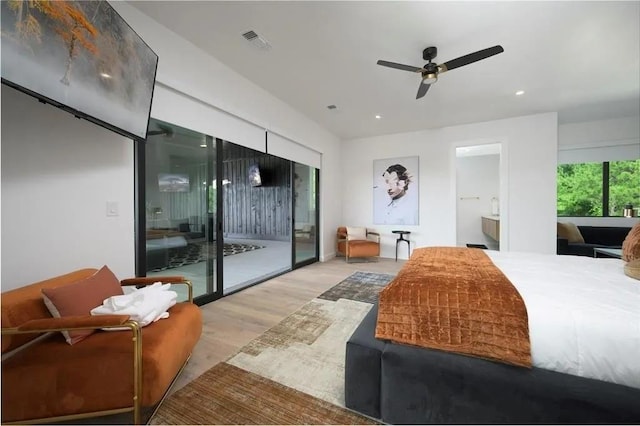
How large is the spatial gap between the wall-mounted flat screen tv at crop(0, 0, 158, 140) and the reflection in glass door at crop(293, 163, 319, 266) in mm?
3114

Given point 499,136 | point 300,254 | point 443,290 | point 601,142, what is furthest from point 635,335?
point 601,142

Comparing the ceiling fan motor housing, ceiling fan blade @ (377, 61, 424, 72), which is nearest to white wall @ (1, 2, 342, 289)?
ceiling fan blade @ (377, 61, 424, 72)

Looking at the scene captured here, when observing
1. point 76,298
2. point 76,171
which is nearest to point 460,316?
point 76,298

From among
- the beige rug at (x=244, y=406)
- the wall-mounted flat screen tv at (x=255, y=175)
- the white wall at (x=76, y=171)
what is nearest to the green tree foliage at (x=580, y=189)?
the beige rug at (x=244, y=406)

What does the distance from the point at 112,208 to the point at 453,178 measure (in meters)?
5.57

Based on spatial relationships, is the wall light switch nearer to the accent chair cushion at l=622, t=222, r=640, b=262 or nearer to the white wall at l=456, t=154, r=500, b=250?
the accent chair cushion at l=622, t=222, r=640, b=262

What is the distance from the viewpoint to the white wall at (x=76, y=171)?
1579mm

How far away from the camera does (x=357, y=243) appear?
5.18 m

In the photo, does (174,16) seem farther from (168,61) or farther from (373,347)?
(373,347)

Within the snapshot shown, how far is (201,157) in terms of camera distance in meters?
3.01

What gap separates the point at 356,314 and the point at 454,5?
118 inches

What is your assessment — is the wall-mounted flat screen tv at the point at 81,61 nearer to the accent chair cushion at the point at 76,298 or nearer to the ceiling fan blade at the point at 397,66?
the accent chair cushion at the point at 76,298

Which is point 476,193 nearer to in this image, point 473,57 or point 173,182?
point 473,57

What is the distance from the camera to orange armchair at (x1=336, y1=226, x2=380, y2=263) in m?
5.15
